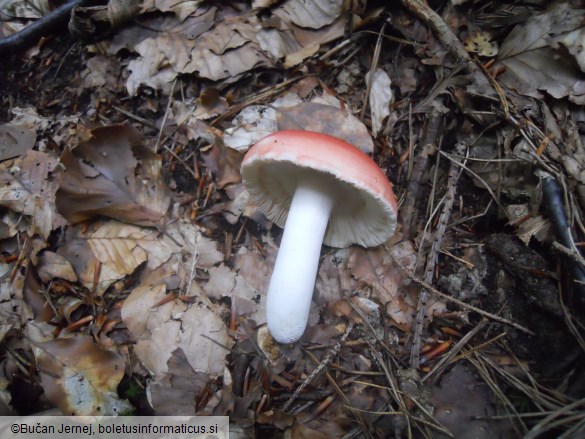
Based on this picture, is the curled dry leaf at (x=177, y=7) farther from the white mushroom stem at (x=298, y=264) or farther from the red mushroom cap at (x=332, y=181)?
the white mushroom stem at (x=298, y=264)

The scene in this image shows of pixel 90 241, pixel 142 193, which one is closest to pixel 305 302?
pixel 142 193

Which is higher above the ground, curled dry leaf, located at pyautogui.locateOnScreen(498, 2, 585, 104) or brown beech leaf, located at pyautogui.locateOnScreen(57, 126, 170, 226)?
curled dry leaf, located at pyautogui.locateOnScreen(498, 2, 585, 104)

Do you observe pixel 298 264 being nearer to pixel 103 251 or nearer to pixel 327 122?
pixel 327 122

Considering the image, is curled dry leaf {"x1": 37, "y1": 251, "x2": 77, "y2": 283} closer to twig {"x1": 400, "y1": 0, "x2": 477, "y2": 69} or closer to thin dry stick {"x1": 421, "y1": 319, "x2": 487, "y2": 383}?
thin dry stick {"x1": 421, "y1": 319, "x2": 487, "y2": 383}

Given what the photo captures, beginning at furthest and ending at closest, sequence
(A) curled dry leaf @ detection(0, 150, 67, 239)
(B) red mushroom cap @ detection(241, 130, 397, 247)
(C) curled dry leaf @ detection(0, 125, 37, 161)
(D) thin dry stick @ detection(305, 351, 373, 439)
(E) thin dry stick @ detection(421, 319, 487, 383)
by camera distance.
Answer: (C) curled dry leaf @ detection(0, 125, 37, 161) < (A) curled dry leaf @ detection(0, 150, 67, 239) < (E) thin dry stick @ detection(421, 319, 487, 383) < (D) thin dry stick @ detection(305, 351, 373, 439) < (B) red mushroom cap @ detection(241, 130, 397, 247)

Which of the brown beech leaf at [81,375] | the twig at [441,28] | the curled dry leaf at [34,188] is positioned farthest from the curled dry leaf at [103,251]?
the twig at [441,28]

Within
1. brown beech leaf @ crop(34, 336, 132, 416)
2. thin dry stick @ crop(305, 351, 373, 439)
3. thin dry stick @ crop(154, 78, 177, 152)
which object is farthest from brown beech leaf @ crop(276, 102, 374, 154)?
brown beech leaf @ crop(34, 336, 132, 416)

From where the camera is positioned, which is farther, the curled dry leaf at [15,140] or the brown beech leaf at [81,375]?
the curled dry leaf at [15,140]

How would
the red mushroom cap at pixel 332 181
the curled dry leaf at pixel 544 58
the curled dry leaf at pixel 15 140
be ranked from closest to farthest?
the red mushroom cap at pixel 332 181
the curled dry leaf at pixel 544 58
the curled dry leaf at pixel 15 140
